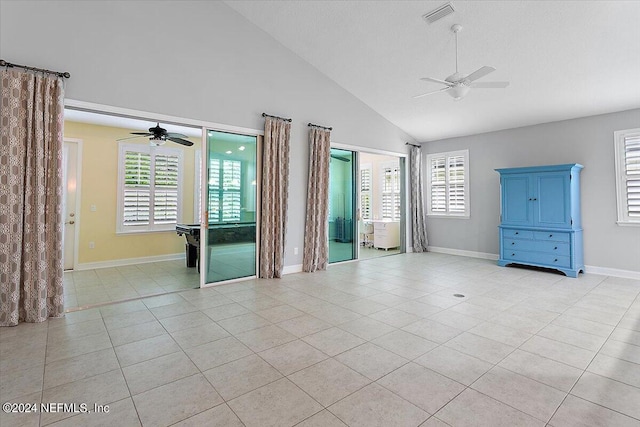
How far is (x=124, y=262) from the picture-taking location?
6.44 meters

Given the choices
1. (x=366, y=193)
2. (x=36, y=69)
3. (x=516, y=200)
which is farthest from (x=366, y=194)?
(x=36, y=69)

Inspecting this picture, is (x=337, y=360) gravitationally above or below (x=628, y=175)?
below

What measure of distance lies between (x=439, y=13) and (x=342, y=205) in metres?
3.64

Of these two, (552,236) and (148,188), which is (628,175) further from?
(148,188)

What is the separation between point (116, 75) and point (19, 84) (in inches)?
36.3

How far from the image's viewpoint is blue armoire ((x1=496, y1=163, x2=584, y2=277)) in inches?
208

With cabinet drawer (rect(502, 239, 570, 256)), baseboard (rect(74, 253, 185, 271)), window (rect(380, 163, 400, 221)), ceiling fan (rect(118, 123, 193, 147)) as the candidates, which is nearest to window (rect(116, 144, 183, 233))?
baseboard (rect(74, 253, 185, 271))

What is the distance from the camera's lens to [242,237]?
503 centimetres

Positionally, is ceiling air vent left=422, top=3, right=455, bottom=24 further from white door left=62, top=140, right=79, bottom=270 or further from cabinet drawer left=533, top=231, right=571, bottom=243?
white door left=62, top=140, right=79, bottom=270

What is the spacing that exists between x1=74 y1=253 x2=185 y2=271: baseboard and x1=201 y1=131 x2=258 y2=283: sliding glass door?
2.83 m

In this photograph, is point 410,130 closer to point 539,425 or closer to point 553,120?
point 553,120

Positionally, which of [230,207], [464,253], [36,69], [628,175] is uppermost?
[36,69]

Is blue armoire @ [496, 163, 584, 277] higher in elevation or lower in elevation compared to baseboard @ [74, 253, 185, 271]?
higher

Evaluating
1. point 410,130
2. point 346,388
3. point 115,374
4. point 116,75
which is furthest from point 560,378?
point 410,130
